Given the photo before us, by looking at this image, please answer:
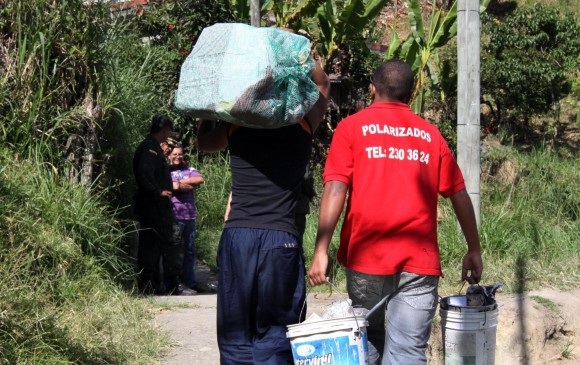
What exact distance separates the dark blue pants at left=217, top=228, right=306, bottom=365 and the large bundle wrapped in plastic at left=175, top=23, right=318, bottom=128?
548mm

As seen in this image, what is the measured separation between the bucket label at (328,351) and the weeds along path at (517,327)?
2108 millimetres

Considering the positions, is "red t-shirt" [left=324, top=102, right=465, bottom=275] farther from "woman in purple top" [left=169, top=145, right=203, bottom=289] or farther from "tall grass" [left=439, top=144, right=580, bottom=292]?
"woman in purple top" [left=169, top=145, right=203, bottom=289]

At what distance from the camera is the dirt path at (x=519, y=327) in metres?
5.97

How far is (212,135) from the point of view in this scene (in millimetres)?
4051

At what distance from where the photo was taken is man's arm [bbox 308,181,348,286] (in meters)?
3.99

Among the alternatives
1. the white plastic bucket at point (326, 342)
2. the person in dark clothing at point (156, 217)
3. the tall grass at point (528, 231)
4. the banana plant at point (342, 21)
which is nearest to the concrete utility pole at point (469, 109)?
the tall grass at point (528, 231)

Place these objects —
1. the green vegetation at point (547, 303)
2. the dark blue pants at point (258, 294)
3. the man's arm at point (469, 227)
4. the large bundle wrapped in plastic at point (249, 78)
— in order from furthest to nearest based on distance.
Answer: the green vegetation at point (547, 303) < the man's arm at point (469, 227) < the dark blue pants at point (258, 294) < the large bundle wrapped in plastic at point (249, 78)

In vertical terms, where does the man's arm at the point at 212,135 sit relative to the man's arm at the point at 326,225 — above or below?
above

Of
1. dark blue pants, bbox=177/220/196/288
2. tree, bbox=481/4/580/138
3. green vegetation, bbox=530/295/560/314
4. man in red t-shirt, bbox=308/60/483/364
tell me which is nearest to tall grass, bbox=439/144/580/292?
green vegetation, bbox=530/295/560/314

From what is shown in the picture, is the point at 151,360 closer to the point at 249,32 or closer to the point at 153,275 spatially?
the point at 249,32

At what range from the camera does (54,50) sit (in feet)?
22.8

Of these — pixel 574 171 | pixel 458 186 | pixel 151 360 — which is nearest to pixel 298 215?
pixel 151 360

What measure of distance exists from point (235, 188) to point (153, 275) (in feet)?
14.6

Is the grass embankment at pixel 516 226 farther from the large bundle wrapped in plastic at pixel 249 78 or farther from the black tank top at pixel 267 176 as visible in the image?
the large bundle wrapped in plastic at pixel 249 78
